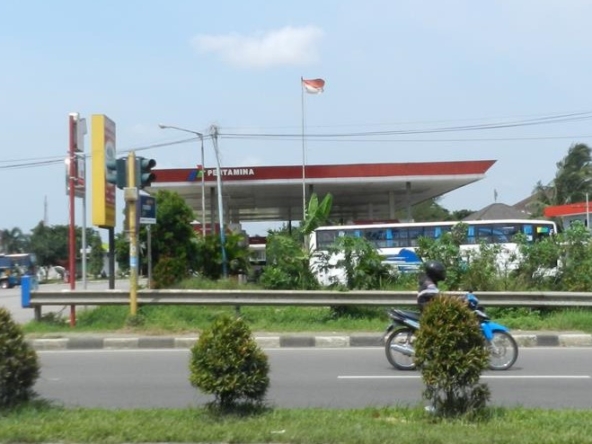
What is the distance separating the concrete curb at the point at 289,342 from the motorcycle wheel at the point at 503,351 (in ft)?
9.83

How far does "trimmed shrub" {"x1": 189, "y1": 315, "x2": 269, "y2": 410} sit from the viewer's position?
752cm

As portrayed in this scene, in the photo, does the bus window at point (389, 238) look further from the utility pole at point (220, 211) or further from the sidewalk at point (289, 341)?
the sidewalk at point (289, 341)

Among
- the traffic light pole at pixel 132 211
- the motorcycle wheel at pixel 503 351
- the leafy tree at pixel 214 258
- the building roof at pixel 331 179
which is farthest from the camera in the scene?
the building roof at pixel 331 179

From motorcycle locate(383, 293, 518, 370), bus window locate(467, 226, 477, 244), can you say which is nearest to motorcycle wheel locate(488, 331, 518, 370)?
motorcycle locate(383, 293, 518, 370)

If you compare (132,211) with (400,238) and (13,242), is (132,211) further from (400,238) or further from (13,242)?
(13,242)

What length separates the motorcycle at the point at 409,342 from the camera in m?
12.2

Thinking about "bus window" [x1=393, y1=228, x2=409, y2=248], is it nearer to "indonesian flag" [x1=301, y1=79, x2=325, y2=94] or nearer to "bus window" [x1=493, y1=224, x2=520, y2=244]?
"bus window" [x1=493, y1=224, x2=520, y2=244]

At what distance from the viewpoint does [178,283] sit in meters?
26.0

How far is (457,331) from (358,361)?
19.5ft

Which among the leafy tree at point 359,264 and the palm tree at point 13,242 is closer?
the leafy tree at point 359,264

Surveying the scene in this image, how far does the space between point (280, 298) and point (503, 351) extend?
17.6 feet

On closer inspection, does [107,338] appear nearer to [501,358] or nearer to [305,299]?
[305,299]

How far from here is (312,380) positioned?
1130cm

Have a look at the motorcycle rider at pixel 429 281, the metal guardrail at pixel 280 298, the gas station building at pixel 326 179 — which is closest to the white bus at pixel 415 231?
the gas station building at pixel 326 179
